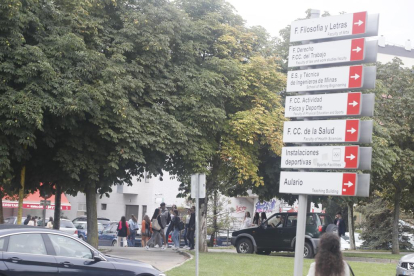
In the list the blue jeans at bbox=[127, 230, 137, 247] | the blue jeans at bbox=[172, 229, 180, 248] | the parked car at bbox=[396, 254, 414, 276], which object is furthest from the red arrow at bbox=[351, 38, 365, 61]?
the blue jeans at bbox=[127, 230, 137, 247]

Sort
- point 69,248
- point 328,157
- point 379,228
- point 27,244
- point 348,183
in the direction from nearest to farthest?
point 348,183
point 328,157
point 27,244
point 69,248
point 379,228

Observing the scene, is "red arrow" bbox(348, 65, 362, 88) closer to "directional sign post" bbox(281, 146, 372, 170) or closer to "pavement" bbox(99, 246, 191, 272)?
"directional sign post" bbox(281, 146, 372, 170)

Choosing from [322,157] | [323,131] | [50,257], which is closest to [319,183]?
[322,157]

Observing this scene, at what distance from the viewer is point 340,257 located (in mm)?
5789

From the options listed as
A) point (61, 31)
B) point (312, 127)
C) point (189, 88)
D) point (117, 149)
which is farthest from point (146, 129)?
point (312, 127)

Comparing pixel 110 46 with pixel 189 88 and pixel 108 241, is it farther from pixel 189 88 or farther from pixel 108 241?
pixel 108 241

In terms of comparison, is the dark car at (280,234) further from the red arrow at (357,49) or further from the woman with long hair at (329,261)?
the woman with long hair at (329,261)

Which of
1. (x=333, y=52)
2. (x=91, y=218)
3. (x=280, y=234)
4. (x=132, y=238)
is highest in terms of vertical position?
(x=333, y=52)

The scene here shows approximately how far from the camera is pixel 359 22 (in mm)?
8555

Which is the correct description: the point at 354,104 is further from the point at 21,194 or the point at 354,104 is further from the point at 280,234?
the point at 280,234

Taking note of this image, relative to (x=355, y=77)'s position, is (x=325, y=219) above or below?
below

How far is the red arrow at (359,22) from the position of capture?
Result: 8508 millimetres

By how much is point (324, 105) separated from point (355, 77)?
24.3 inches

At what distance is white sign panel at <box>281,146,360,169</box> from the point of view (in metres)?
8.41
